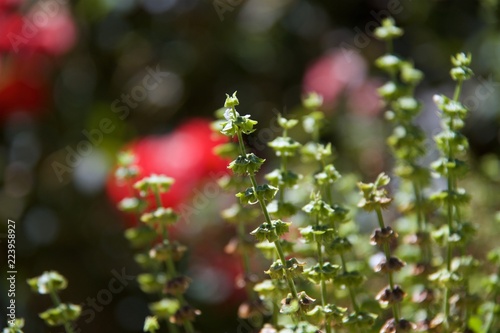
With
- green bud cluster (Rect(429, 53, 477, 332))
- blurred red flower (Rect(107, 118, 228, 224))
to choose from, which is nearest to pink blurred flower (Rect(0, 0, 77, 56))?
blurred red flower (Rect(107, 118, 228, 224))

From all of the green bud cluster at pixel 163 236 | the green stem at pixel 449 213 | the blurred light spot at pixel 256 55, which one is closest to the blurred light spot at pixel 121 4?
the blurred light spot at pixel 256 55

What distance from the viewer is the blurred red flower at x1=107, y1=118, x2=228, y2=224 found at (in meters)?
1.39

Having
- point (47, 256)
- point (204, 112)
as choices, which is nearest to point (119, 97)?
point (204, 112)

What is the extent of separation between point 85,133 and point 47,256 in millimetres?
283

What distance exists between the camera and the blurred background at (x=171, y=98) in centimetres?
148

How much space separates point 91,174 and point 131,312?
308mm

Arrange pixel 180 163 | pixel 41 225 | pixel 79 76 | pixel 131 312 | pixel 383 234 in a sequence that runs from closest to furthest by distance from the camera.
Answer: pixel 383 234, pixel 180 163, pixel 131 312, pixel 41 225, pixel 79 76

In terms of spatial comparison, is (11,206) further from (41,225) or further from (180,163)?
(180,163)

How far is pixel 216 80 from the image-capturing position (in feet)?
6.51

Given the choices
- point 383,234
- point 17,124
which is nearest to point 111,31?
point 17,124

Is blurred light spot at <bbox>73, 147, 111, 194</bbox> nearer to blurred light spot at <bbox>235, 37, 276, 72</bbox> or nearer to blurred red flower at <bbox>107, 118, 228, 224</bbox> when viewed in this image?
blurred red flower at <bbox>107, 118, 228, 224</bbox>

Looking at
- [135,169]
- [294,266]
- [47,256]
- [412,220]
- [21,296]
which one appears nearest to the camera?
[294,266]

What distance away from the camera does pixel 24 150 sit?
1.72 meters

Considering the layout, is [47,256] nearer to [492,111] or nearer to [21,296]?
[21,296]
